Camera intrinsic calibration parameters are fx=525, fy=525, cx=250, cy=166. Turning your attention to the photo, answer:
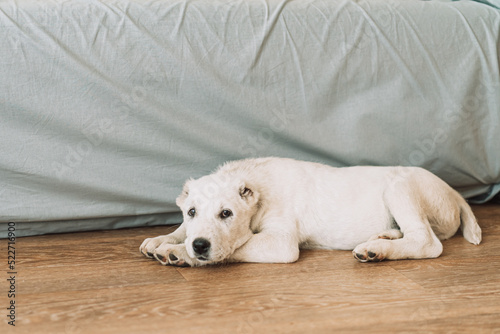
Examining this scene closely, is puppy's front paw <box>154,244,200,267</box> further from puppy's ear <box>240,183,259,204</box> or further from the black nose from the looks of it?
puppy's ear <box>240,183,259,204</box>

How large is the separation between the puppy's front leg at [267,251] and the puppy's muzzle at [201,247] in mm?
152

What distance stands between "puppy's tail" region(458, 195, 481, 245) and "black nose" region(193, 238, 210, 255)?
122 centimetres

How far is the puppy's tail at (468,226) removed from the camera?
235cm

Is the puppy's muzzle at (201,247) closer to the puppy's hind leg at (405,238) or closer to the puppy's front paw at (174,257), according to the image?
the puppy's front paw at (174,257)

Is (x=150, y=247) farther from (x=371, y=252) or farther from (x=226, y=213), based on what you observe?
(x=371, y=252)

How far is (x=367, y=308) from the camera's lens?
164 centimetres

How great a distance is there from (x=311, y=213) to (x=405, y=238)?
408mm

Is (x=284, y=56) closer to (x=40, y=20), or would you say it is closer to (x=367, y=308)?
(x=40, y=20)

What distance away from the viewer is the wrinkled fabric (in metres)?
2.36

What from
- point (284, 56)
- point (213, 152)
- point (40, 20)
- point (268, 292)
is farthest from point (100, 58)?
point (268, 292)

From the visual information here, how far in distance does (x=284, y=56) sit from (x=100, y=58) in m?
0.86

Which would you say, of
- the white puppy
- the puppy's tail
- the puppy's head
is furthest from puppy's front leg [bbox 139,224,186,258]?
the puppy's tail

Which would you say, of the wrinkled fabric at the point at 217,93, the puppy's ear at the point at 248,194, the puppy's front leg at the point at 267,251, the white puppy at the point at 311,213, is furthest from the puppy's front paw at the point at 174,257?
the wrinkled fabric at the point at 217,93

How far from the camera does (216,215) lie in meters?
2.12
